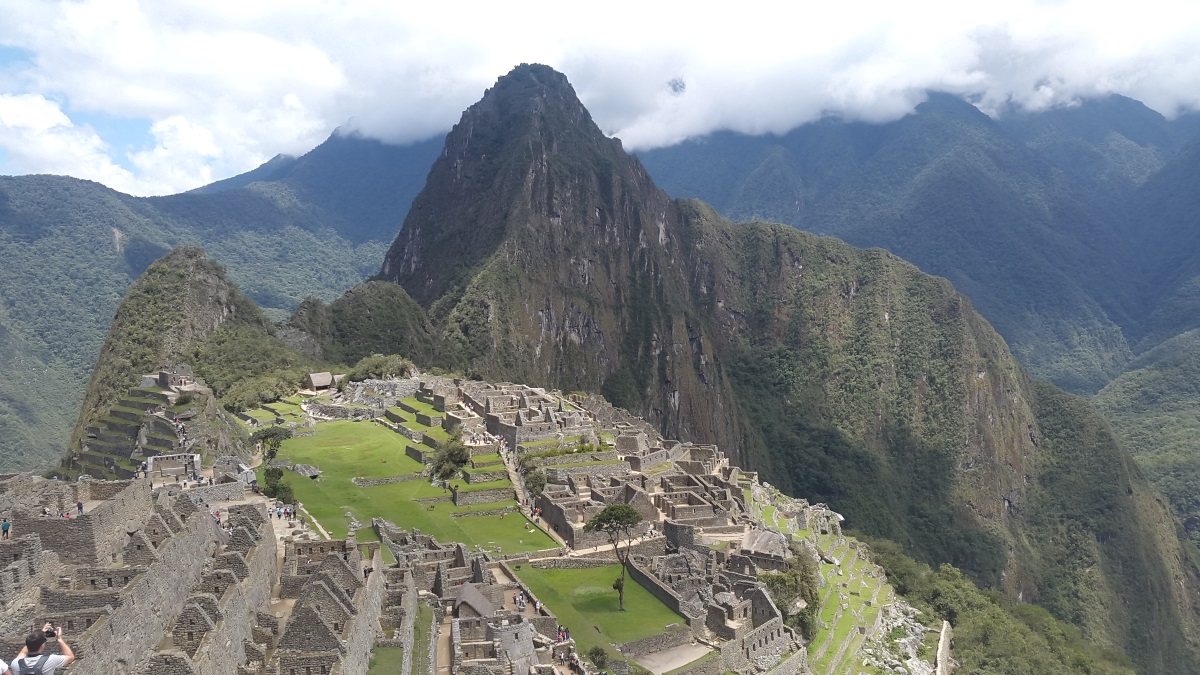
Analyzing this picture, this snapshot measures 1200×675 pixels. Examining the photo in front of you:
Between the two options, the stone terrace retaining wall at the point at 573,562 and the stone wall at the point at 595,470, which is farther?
the stone wall at the point at 595,470

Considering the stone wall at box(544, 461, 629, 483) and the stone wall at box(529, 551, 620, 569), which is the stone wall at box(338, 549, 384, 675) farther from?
the stone wall at box(544, 461, 629, 483)

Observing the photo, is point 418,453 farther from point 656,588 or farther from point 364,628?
point 364,628

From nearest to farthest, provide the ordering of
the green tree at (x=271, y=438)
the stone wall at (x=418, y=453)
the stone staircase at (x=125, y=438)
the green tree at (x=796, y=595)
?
the green tree at (x=796, y=595), the stone staircase at (x=125, y=438), the green tree at (x=271, y=438), the stone wall at (x=418, y=453)

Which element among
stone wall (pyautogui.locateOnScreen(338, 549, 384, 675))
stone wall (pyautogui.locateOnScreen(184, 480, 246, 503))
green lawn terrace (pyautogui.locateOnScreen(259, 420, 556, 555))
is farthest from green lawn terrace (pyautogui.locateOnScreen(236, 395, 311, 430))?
stone wall (pyautogui.locateOnScreen(338, 549, 384, 675))

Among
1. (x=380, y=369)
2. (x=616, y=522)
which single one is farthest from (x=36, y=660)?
(x=380, y=369)

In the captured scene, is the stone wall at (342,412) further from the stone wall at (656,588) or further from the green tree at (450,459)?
the stone wall at (656,588)

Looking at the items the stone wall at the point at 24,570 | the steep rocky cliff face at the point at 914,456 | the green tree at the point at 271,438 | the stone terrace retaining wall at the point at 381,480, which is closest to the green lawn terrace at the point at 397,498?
the stone terrace retaining wall at the point at 381,480

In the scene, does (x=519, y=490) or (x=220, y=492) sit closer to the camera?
(x=220, y=492)
